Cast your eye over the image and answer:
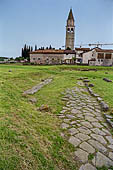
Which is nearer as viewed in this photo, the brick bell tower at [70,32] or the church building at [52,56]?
the church building at [52,56]

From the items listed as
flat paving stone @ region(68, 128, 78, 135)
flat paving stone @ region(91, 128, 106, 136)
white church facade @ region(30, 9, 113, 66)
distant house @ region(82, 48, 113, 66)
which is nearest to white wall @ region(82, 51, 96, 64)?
white church facade @ region(30, 9, 113, 66)

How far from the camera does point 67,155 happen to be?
2070mm

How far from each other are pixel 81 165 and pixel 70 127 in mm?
1071

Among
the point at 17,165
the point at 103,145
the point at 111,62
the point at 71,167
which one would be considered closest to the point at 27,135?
the point at 17,165

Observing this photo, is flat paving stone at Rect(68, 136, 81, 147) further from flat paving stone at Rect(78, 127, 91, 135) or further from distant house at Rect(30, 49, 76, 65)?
distant house at Rect(30, 49, 76, 65)

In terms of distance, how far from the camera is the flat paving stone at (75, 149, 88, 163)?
2.01 metres

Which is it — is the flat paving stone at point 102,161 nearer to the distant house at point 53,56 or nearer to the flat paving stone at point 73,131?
the flat paving stone at point 73,131

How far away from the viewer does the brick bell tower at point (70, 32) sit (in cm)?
5647

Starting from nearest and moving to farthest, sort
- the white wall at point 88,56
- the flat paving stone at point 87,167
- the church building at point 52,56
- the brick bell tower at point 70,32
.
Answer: the flat paving stone at point 87,167, the white wall at point 88,56, the church building at point 52,56, the brick bell tower at point 70,32

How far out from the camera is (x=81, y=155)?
2096 millimetres

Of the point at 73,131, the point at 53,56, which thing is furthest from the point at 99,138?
the point at 53,56

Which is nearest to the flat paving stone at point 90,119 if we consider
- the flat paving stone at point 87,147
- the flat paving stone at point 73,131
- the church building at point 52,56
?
the flat paving stone at point 73,131

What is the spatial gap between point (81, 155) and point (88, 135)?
648mm

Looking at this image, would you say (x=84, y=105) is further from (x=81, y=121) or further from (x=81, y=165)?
(x=81, y=165)
